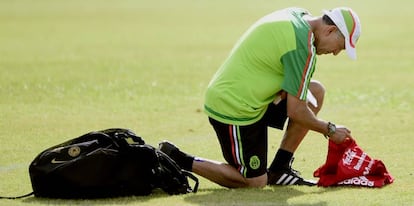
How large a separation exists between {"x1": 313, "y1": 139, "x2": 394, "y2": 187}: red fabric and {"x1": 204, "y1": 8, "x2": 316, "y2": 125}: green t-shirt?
751mm

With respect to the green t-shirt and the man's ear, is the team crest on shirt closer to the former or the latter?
the green t-shirt

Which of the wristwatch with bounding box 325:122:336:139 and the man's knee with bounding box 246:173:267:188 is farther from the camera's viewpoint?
the man's knee with bounding box 246:173:267:188

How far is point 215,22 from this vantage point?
1325 inches

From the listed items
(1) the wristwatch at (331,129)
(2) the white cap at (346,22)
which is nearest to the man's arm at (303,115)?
(1) the wristwatch at (331,129)

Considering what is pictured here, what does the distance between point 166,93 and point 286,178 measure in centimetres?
737

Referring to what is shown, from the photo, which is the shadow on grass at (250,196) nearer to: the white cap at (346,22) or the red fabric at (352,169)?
the red fabric at (352,169)

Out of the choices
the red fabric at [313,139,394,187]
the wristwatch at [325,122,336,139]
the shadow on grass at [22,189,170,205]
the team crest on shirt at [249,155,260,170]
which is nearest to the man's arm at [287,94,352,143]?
the wristwatch at [325,122,336,139]

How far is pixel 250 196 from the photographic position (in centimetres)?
865

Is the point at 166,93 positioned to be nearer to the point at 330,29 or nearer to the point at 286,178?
the point at 286,178

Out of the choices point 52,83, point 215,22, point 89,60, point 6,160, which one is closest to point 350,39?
point 6,160

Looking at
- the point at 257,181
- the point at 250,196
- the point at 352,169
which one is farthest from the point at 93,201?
the point at 352,169

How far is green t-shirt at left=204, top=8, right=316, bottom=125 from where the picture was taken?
338 inches

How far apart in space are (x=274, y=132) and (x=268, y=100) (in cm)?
387

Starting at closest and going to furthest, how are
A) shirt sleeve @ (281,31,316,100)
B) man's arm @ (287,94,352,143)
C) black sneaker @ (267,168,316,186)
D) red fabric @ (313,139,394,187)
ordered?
shirt sleeve @ (281,31,316,100) → man's arm @ (287,94,352,143) → red fabric @ (313,139,394,187) → black sneaker @ (267,168,316,186)
